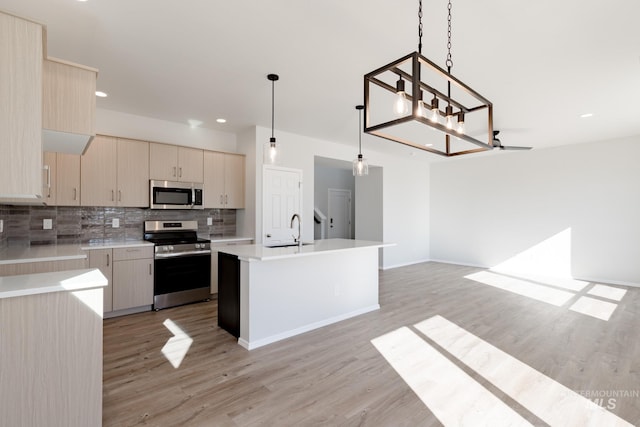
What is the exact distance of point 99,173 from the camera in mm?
3941

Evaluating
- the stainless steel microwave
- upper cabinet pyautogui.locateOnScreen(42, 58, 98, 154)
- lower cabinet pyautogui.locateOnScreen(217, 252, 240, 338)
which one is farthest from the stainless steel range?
upper cabinet pyautogui.locateOnScreen(42, 58, 98, 154)

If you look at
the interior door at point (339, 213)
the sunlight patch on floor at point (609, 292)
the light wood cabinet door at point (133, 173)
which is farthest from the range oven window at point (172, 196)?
the sunlight patch on floor at point (609, 292)

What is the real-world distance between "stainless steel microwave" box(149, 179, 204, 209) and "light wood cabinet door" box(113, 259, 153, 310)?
842 mm

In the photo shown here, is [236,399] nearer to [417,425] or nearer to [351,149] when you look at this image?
[417,425]

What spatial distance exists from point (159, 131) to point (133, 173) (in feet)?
2.84

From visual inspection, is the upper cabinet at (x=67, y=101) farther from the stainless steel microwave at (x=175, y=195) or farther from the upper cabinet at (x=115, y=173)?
the stainless steel microwave at (x=175, y=195)

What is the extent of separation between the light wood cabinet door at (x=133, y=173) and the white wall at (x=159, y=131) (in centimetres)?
35

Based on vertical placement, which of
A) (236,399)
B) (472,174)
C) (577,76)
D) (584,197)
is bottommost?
(236,399)

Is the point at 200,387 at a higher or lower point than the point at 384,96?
lower

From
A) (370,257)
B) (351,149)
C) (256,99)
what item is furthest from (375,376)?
(351,149)

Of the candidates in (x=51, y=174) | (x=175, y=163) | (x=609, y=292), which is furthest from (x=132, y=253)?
(x=609, y=292)

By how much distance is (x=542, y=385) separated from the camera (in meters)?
2.35

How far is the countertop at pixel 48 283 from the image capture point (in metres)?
1.54

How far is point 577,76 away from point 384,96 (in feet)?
6.44
